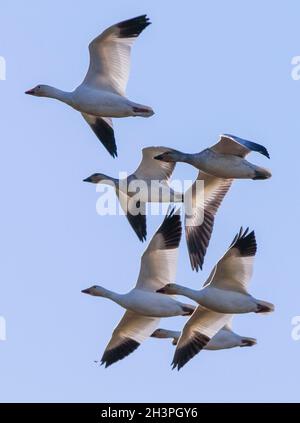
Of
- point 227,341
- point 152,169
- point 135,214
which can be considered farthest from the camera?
point 135,214

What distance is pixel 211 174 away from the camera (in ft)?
70.1

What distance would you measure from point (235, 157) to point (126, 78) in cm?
134

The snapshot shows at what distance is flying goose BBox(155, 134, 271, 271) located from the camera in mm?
21094

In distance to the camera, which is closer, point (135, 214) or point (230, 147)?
point (230, 147)

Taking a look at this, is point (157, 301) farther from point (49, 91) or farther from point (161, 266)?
point (49, 91)

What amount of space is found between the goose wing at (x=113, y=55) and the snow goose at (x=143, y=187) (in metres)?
1.31

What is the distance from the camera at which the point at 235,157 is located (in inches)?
836

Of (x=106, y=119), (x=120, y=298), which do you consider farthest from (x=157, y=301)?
(x=106, y=119)

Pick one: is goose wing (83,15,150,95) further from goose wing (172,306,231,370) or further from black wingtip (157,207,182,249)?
→ goose wing (172,306,231,370)

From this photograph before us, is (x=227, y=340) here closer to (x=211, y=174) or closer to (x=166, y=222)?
(x=166, y=222)

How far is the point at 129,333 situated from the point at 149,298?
2.60 feet

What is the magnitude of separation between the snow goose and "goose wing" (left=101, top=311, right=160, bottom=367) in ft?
3.42

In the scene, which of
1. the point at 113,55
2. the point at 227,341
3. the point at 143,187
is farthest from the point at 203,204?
the point at 113,55

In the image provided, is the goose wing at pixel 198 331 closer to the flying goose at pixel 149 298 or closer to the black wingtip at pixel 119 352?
the flying goose at pixel 149 298
